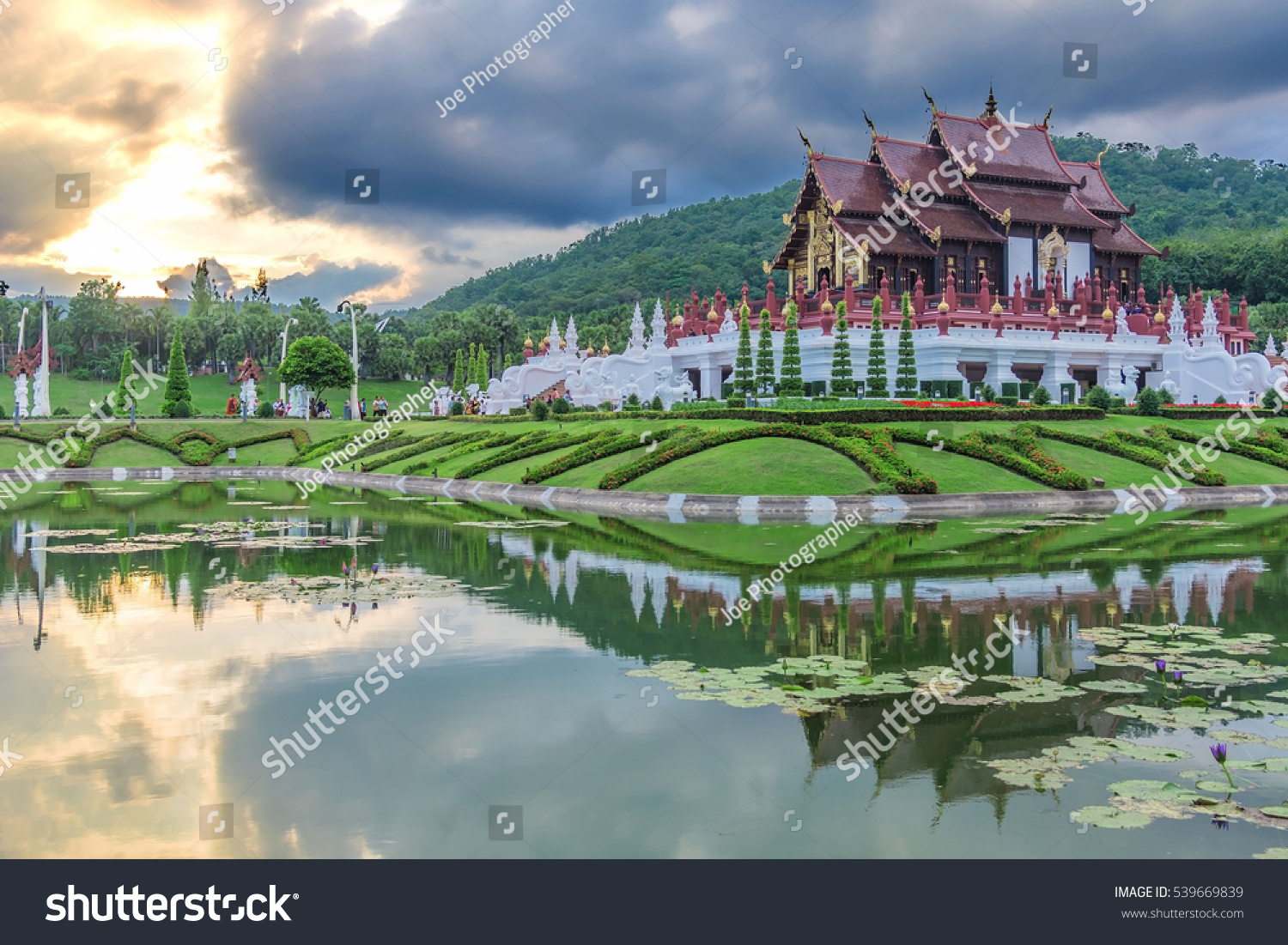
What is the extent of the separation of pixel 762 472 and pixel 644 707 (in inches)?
872

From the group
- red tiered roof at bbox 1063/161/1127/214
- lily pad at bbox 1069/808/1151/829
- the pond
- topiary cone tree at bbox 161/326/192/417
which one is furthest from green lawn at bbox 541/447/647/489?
topiary cone tree at bbox 161/326/192/417

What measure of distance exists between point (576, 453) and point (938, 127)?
101 ft

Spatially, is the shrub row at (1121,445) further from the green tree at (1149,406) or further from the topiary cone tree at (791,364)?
the topiary cone tree at (791,364)

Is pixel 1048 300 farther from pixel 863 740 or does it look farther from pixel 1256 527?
pixel 863 740

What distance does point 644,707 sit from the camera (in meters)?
10.5

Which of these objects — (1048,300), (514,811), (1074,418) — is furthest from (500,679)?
(1048,300)

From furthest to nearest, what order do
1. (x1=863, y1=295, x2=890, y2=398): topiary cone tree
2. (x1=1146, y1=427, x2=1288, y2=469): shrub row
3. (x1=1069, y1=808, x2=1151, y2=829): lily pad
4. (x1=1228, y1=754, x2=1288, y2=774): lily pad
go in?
1. (x1=863, y1=295, x2=890, y2=398): topiary cone tree
2. (x1=1146, y1=427, x2=1288, y2=469): shrub row
3. (x1=1228, y1=754, x2=1288, y2=774): lily pad
4. (x1=1069, y1=808, x2=1151, y2=829): lily pad

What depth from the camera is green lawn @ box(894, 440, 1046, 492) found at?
32.5m

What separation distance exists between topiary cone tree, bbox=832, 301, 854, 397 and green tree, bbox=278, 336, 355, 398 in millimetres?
33159

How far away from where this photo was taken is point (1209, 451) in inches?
1528

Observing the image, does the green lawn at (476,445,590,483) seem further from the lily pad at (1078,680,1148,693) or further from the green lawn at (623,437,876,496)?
the lily pad at (1078,680,1148,693)

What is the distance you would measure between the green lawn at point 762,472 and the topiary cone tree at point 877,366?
7.99m

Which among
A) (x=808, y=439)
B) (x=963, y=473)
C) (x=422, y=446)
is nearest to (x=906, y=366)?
(x=808, y=439)

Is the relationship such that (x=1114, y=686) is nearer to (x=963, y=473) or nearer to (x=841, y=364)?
(x=963, y=473)
